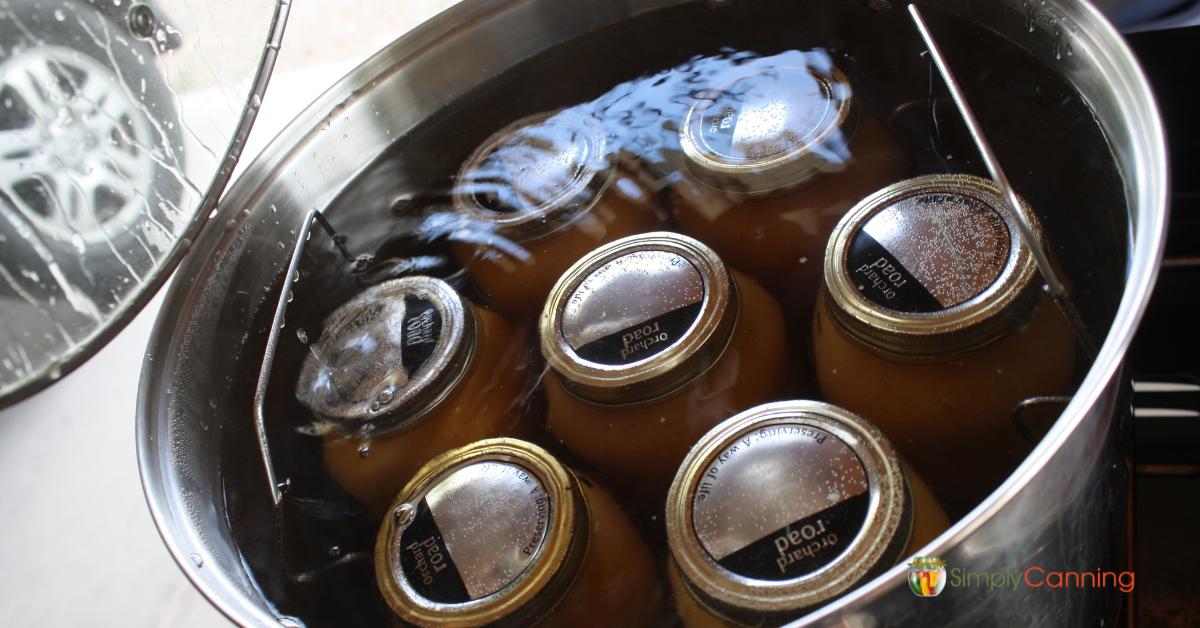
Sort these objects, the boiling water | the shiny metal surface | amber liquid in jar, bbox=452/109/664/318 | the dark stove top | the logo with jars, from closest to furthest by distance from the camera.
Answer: the logo with jars → the shiny metal surface → the boiling water → amber liquid in jar, bbox=452/109/664/318 → the dark stove top

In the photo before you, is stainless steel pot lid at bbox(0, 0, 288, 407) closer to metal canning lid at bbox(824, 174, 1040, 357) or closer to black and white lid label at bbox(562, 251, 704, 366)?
black and white lid label at bbox(562, 251, 704, 366)

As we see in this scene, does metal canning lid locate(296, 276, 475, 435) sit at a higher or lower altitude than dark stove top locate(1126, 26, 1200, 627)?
higher

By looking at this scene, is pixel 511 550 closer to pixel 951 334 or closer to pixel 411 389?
pixel 411 389

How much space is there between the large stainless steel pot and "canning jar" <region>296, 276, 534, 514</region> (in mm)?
75

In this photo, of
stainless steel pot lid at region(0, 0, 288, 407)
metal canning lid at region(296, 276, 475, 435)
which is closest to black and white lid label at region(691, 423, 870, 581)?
metal canning lid at region(296, 276, 475, 435)

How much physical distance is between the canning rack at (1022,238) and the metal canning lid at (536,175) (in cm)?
12

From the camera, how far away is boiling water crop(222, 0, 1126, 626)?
23.6 inches

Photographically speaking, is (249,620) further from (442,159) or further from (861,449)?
(442,159)

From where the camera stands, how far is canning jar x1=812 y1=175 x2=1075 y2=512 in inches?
20.3

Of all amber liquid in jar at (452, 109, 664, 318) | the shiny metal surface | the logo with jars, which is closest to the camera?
the logo with jars

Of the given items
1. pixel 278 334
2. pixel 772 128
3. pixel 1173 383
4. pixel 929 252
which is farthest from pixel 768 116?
pixel 1173 383

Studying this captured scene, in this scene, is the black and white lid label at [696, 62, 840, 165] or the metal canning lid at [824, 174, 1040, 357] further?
the black and white lid label at [696, 62, 840, 165]
